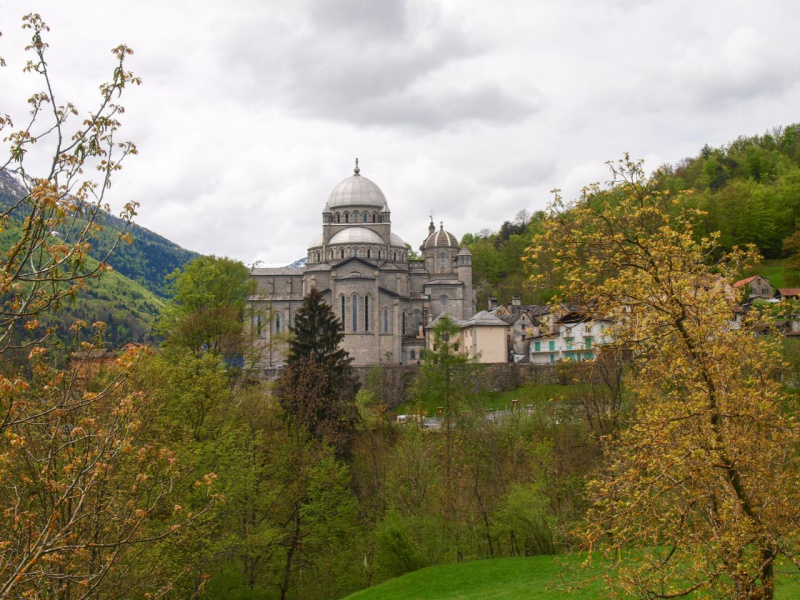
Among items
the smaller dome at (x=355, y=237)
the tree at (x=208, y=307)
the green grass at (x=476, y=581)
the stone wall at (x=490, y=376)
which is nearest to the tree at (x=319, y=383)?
the tree at (x=208, y=307)

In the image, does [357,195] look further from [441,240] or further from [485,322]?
[485,322]

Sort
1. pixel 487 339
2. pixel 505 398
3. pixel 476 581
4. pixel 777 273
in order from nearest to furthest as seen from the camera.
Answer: pixel 476 581 < pixel 505 398 < pixel 487 339 < pixel 777 273

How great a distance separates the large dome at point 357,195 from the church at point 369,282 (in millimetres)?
88

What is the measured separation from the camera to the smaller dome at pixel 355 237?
6889cm

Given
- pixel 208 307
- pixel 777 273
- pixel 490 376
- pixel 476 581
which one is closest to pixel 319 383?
pixel 476 581

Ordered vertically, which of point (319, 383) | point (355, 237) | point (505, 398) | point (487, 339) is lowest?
point (505, 398)

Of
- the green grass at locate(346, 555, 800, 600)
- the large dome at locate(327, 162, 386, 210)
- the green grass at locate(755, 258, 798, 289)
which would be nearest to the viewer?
the green grass at locate(346, 555, 800, 600)

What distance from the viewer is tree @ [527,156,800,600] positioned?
29.9 ft

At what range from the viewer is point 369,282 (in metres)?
64.0

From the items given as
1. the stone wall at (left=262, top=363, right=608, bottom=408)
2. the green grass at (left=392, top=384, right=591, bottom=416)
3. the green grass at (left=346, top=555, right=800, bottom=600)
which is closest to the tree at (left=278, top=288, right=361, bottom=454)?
the green grass at (left=392, top=384, right=591, bottom=416)

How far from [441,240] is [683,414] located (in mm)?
65239

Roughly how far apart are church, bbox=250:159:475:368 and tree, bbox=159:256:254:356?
7.56 metres

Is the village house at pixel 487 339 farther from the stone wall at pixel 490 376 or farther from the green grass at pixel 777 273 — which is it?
the green grass at pixel 777 273

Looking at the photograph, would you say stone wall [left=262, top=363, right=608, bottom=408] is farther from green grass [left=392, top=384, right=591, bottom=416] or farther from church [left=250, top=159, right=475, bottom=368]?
church [left=250, top=159, right=475, bottom=368]
